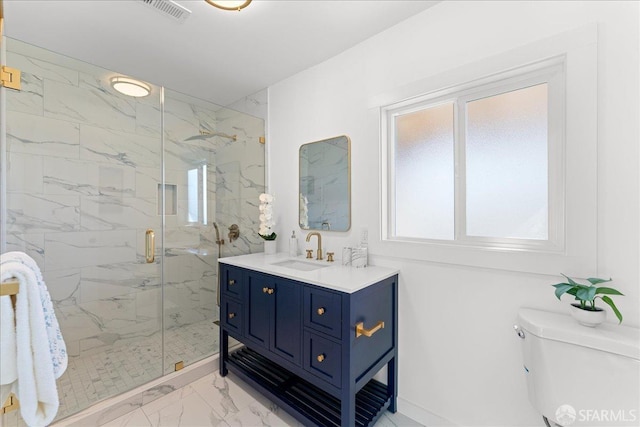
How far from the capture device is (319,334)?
4.96 feet

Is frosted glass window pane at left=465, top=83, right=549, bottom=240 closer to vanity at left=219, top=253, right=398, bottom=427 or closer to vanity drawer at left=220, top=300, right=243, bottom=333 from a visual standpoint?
vanity at left=219, top=253, right=398, bottom=427

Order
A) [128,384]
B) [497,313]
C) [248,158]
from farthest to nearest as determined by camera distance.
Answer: [248,158], [128,384], [497,313]

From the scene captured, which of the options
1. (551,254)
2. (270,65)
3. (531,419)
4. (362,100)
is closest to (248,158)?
(270,65)

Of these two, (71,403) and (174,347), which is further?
(174,347)

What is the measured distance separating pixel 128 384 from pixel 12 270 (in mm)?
1515

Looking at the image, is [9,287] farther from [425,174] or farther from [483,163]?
[483,163]

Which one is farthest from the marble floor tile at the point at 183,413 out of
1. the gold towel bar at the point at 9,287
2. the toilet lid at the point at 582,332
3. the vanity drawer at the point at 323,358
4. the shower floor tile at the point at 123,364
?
the toilet lid at the point at 582,332

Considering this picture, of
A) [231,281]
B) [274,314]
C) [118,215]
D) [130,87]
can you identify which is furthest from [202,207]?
[274,314]

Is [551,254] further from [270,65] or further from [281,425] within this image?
[270,65]

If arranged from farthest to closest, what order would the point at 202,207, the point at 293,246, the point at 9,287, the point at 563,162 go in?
the point at 202,207 < the point at 293,246 < the point at 563,162 < the point at 9,287

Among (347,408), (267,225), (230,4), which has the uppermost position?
(230,4)

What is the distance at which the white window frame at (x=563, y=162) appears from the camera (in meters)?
1.17

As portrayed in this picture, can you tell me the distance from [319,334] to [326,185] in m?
1.12

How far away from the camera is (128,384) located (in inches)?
76.0
